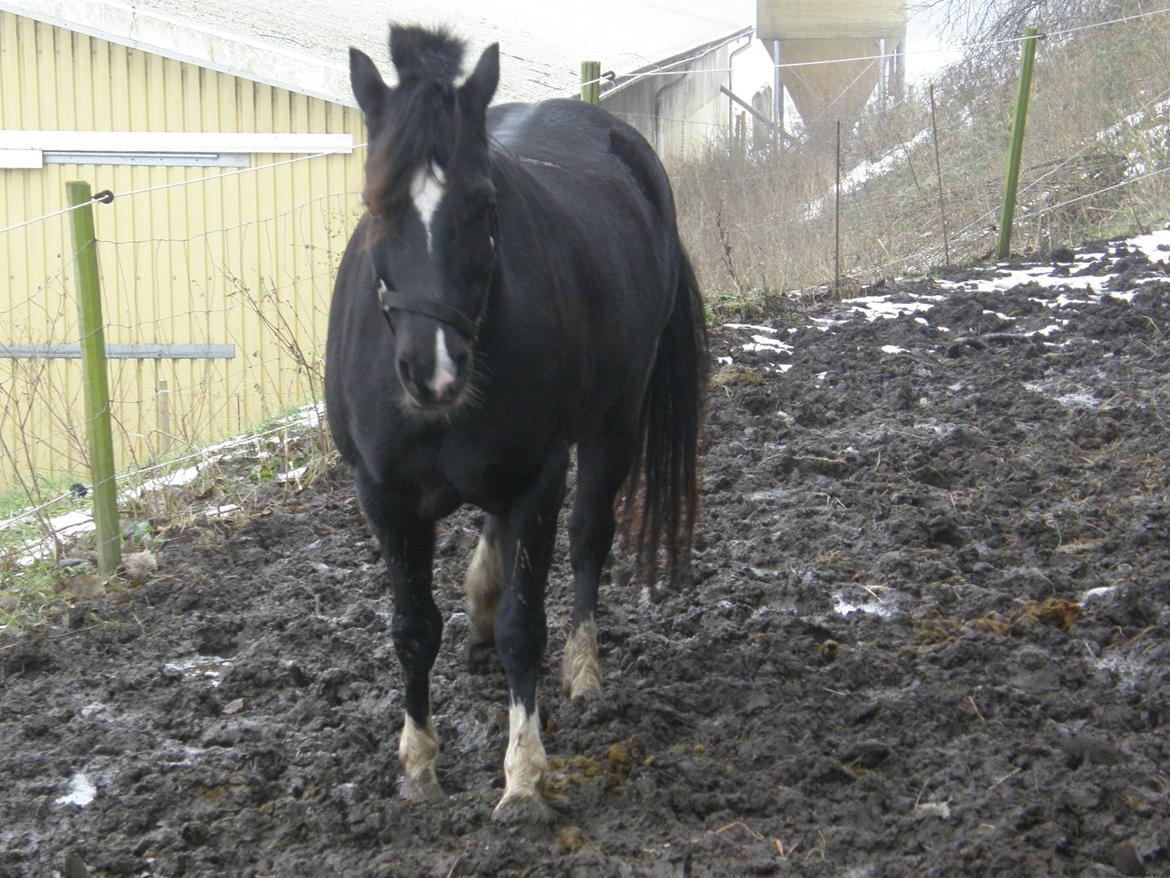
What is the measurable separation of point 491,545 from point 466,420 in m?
1.12

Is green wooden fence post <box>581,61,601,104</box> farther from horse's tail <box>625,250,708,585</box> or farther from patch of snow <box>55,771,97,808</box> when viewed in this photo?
patch of snow <box>55,771,97,808</box>

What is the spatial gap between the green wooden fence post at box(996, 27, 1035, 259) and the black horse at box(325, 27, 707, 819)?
7119 millimetres

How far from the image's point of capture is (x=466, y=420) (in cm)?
298

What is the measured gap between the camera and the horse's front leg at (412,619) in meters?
3.21

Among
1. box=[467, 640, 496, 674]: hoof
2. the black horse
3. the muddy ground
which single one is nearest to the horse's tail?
the muddy ground

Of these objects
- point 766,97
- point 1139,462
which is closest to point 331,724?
point 1139,462

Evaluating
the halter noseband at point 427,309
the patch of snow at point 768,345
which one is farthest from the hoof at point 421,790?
the patch of snow at point 768,345

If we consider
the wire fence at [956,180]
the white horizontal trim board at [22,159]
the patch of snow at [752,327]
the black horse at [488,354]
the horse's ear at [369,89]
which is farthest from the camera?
the white horizontal trim board at [22,159]

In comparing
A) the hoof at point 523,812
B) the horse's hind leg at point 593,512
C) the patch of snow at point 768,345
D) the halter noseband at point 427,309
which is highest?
the halter noseband at point 427,309

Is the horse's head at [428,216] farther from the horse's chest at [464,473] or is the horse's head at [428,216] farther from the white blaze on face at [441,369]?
the horse's chest at [464,473]

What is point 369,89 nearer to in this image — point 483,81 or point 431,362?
point 483,81

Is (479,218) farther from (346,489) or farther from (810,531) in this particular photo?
(346,489)

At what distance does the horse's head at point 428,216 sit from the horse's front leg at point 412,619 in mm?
572

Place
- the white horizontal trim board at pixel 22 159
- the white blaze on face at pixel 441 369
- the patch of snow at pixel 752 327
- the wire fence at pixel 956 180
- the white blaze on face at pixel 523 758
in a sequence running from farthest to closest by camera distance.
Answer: the white horizontal trim board at pixel 22 159 < the wire fence at pixel 956 180 < the patch of snow at pixel 752 327 < the white blaze on face at pixel 523 758 < the white blaze on face at pixel 441 369
